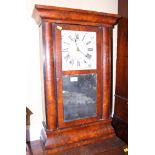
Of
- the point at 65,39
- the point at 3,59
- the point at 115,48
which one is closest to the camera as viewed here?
the point at 3,59

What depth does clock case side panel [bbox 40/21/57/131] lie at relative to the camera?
5.98 feet

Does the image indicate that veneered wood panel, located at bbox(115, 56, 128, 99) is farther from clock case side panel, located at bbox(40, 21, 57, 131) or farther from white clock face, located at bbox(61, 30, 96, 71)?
clock case side panel, located at bbox(40, 21, 57, 131)

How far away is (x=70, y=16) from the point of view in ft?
6.08

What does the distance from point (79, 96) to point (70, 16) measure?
935 millimetres

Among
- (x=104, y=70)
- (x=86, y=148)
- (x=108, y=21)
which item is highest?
(x=108, y=21)

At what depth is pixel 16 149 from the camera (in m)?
0.67

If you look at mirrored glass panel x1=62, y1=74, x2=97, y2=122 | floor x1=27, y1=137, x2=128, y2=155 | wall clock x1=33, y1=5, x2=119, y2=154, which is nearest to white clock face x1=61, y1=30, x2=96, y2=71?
wall clock x1=33, y1=5, x2=119, y2=154

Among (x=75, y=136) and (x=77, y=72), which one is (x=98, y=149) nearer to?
(x=75, y=136)

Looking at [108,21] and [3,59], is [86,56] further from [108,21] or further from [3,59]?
[3,59]

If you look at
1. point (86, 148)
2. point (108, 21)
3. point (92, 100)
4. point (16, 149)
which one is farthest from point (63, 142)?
point (108, 21)

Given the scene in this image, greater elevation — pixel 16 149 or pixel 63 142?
pixel 16 149

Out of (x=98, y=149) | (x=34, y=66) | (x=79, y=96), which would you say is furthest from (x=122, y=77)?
(x=34, y=66)
